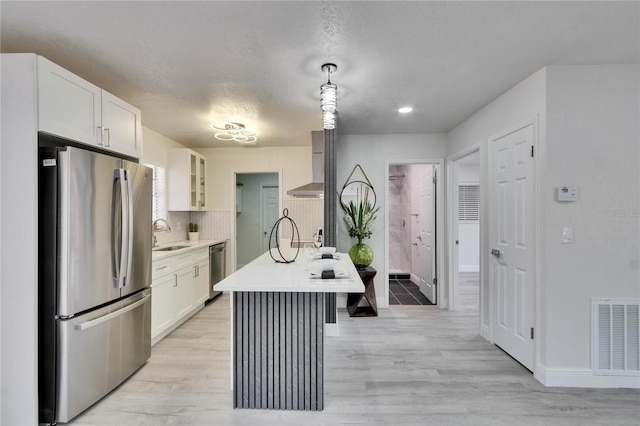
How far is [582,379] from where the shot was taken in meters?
2.36

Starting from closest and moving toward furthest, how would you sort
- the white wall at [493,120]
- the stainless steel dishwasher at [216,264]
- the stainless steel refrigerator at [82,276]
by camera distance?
the stainless steel refrigerator at [82,276] → the white wall at [493,120] → the stainless steel dishwasher at [216,264]

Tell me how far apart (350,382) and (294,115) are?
105 inches

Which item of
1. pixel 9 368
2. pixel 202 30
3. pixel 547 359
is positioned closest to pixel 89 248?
pixel 9 368

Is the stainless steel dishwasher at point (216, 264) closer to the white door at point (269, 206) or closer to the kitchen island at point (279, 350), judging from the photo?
the white door at point (269, 206)

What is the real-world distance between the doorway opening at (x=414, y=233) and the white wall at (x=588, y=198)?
2.01 metres

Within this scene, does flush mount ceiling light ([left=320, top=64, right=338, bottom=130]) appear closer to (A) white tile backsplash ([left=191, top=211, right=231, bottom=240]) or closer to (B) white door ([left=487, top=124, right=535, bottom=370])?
(B) white door ([left=487, top=124, right=535, bottom=370])

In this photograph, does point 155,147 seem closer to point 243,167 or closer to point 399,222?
point 243,167

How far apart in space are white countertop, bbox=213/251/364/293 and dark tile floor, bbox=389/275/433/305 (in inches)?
102

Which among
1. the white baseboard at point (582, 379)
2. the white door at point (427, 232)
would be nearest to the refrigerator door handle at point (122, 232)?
the white baseboard at point (582, 379)

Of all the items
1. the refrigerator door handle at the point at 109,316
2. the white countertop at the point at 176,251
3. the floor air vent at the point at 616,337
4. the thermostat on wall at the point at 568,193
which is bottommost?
the floor air vent at the point at 616,337

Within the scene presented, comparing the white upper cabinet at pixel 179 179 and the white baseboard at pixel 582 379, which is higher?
the white upper cabinet at pixel 179 179

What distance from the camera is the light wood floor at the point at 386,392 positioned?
2004mm

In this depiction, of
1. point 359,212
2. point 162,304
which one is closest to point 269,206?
point 359,212

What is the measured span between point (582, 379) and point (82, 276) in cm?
359
